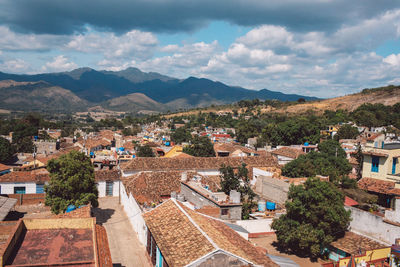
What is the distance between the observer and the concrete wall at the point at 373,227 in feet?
51.0

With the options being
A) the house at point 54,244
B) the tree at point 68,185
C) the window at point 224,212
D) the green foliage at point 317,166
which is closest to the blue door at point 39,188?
the tree at point 68,185

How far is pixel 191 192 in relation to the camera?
19719mm

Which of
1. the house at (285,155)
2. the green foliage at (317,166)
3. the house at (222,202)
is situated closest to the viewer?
the house at (222,202)

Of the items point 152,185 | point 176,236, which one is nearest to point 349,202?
point 176,236

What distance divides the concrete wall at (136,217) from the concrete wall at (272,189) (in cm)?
1107

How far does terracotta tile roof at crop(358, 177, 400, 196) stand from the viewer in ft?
59.0

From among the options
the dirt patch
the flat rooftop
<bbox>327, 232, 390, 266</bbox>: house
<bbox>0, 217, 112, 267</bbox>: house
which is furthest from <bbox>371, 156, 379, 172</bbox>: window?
the flat rooftop

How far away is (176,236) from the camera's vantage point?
11219mm

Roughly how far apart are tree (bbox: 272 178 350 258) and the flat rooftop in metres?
9.74

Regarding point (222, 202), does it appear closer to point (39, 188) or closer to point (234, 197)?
point (234, 197)

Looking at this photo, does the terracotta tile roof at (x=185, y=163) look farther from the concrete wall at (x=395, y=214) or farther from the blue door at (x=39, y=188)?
the concrete wall at (x=395, y=214)

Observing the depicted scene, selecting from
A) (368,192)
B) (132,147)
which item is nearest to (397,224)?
(368,192)

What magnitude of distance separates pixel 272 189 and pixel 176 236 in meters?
15.8

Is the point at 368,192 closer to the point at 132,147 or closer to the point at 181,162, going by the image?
the point at 181,162
